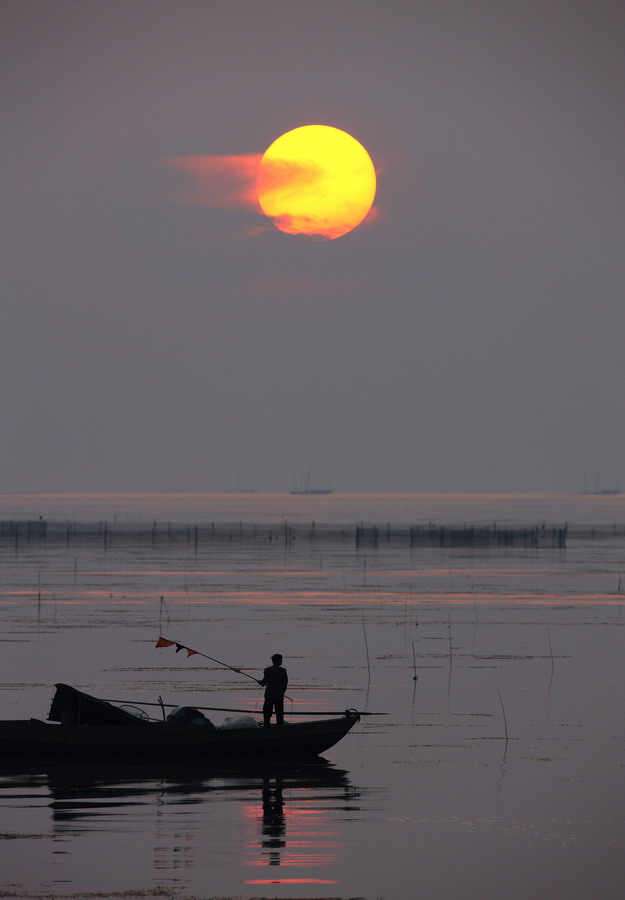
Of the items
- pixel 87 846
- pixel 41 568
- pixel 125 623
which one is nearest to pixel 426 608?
pixel 125 623

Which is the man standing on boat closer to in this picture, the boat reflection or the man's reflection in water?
the boat reflection

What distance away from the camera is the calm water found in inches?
1025

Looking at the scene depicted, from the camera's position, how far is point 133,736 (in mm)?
34344

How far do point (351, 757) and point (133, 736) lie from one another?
6.39 metres

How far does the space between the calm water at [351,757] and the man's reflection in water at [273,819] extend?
0.08 meters

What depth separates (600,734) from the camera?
137 feet

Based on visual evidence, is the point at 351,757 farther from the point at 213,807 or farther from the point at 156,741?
the point at 213,807

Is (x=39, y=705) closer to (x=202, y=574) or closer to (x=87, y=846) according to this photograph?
(x=87, y=846)

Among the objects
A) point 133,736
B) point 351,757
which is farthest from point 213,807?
point 351,757

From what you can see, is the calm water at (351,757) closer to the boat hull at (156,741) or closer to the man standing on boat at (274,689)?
the boat hull at (156,741)

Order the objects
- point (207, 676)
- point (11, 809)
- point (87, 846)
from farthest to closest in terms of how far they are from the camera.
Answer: point (207, 676) < point (11, 809) < point (87, 846)

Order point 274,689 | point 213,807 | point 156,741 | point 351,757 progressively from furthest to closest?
point 351,757 < point 274,689 < point 156,741 < point 213,807

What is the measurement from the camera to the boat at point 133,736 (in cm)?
3409

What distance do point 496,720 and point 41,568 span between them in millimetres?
79674
